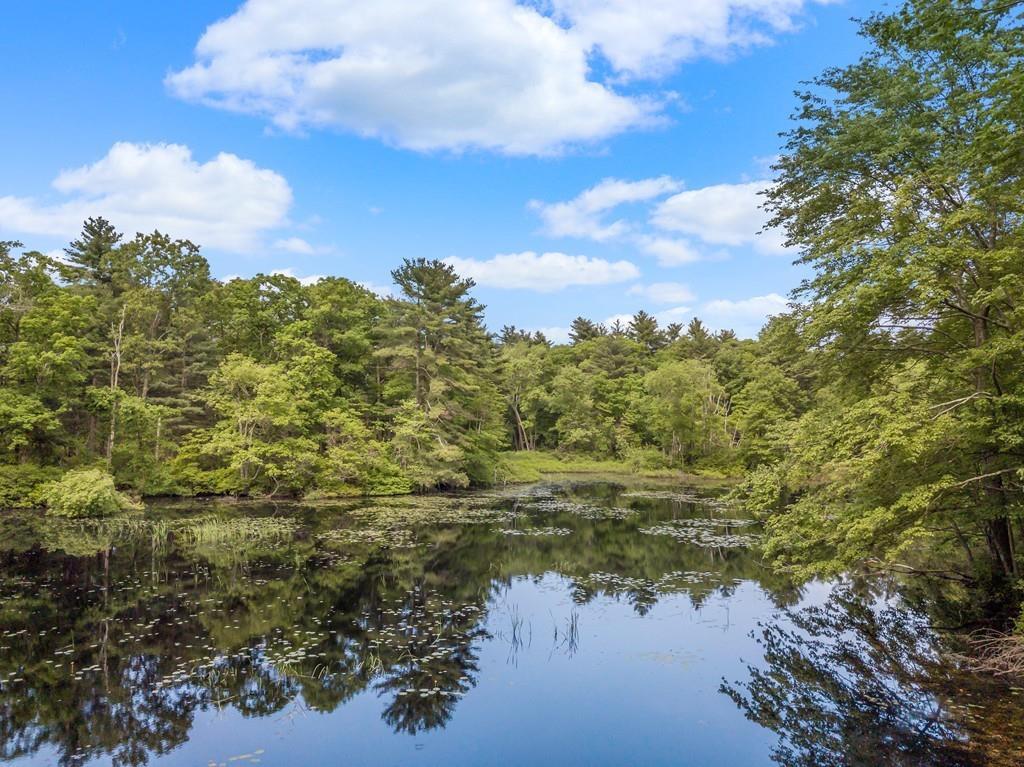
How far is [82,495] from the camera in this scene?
2147 cm

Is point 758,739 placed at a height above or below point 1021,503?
below

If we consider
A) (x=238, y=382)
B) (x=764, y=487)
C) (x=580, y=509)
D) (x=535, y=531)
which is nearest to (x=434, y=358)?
(x=238, y=382)

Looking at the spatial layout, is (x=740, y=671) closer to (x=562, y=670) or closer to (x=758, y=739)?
(x=758, y=739)

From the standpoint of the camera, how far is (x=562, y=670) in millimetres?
9203

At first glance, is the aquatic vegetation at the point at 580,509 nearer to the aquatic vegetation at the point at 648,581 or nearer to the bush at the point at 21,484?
the aquatic vegetation at the point at 648,581

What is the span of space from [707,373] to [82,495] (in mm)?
41526

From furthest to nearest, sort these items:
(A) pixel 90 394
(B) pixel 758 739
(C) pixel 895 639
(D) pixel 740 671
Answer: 1. (A) pixel 90 394
2. (C) pixel 895 639
3. (D) pixel 740 671
4. (B) pixel 758 739

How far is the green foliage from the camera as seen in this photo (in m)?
21.6

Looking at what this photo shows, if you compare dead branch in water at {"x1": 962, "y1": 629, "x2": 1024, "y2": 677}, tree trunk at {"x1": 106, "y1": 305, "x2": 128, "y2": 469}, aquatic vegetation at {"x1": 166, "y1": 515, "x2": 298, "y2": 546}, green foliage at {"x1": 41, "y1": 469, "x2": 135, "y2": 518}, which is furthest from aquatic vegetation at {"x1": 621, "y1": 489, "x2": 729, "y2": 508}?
tree trunk at {"x1": 106, "y1": 305, "x2": 128, "y2": 469}

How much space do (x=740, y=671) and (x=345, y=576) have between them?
9177 millimetres

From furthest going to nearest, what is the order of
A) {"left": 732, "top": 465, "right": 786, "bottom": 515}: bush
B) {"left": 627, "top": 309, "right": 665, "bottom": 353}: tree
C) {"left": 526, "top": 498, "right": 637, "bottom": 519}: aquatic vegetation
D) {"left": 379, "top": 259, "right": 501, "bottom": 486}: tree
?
{"left": 627, "top": 309, "right": 665, "bottom": 353}: tree < {"left": 379, "top": 259, "right": 501, "bottom": 486}: tree < {"left": 526, "top": 498, "right": 637, "bottom": 519}: aquatic vegetation < {"left": 732, "top": 465, "right": 786, "bottom": 515}: bush

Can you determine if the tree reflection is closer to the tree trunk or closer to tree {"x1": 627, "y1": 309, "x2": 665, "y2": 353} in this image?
the tree trunk

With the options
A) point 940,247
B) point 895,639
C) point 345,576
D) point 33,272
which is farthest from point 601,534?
point 33,272

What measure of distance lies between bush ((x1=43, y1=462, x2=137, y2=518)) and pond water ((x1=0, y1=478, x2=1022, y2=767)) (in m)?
4.49
